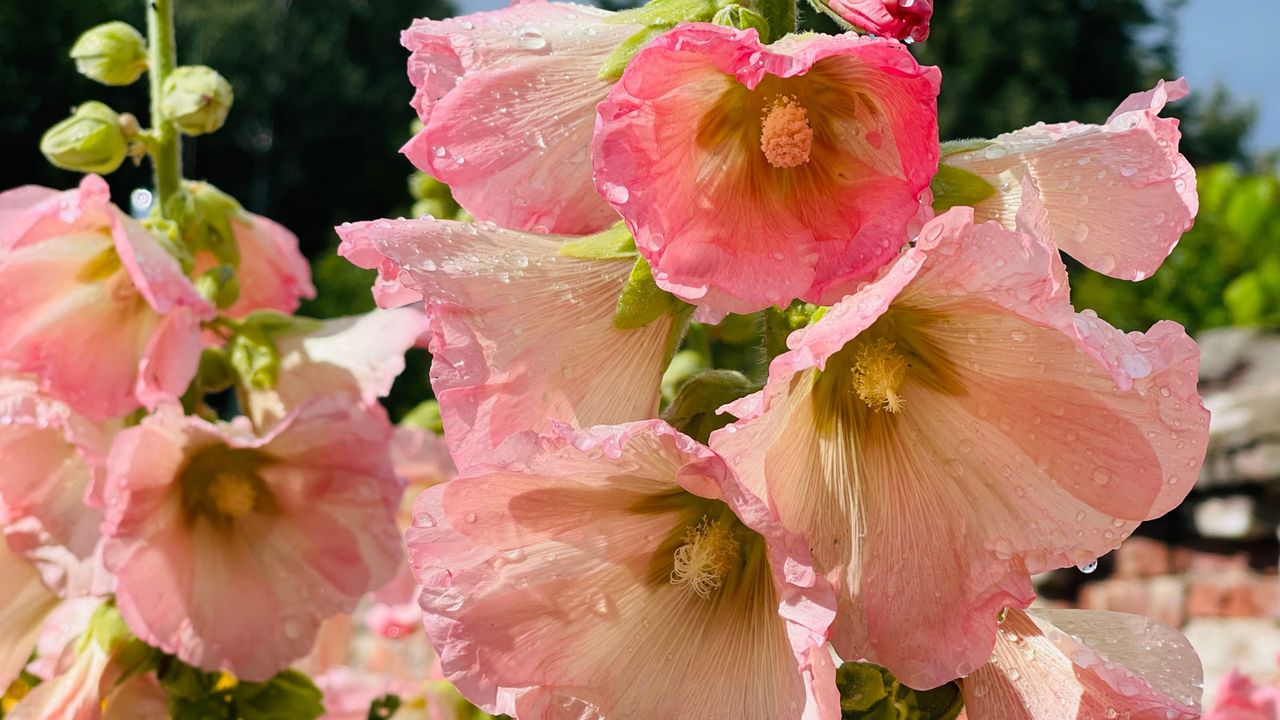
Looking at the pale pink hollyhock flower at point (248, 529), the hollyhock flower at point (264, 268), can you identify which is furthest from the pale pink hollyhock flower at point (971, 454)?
Answer: the hollyhock flower at point (264, 268)

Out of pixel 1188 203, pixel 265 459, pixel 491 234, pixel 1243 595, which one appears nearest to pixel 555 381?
pixel 491 234

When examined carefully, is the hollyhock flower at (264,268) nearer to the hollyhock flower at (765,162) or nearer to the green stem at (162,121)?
the green stem at (162,121)

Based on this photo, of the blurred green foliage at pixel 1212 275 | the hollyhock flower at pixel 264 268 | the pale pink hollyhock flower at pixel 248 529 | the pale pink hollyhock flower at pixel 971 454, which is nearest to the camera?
the pale pink hollyhock flower at pixel 971 454

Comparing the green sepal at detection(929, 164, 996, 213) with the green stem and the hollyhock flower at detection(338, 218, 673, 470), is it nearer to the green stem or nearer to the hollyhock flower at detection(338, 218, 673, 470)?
the hollyhock flower at detection(338, 218, 673, 470)

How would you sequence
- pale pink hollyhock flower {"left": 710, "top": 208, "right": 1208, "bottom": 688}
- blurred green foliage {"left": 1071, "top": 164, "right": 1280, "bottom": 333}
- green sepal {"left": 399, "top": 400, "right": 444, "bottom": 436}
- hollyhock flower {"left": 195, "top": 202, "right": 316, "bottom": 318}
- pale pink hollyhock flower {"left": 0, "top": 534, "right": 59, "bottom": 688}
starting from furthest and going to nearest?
blurred green foliage {"left": 1071, "top": 164, "right": 1280, "bottom": 333} → green sepal {"left": 399, "top": 400, "right": 444, "bottom": 436} → hollyhock flower {"left": 195, "top": 202, "right": 316, "bottom": 318} → pale pink hollyhock flower {"left": 0, "top": 534, "right": 59, "bottom": 688} → pale pink hollyhock flower {"left": 710, "top": 208, "right": 1208, "bottom": 688}

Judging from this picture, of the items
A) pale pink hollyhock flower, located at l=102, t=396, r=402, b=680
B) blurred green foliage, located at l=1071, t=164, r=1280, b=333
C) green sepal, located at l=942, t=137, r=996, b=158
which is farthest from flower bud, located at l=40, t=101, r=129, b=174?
blurred green foliage, located at l=1071, t=164, r=1280, b=333

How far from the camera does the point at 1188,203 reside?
61 centimetres

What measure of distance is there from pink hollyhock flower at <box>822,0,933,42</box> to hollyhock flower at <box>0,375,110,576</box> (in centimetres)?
75

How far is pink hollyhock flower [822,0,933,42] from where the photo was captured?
1.86 feet

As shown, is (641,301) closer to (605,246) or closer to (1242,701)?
(605,246)

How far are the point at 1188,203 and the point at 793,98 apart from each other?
20 cm

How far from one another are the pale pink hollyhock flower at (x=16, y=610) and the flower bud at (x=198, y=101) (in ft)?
1.35

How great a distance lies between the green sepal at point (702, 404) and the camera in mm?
630

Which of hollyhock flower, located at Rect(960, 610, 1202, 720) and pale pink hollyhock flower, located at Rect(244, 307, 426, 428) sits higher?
hollyhock flower, located at Rect(960, 610, 1202, 720)
